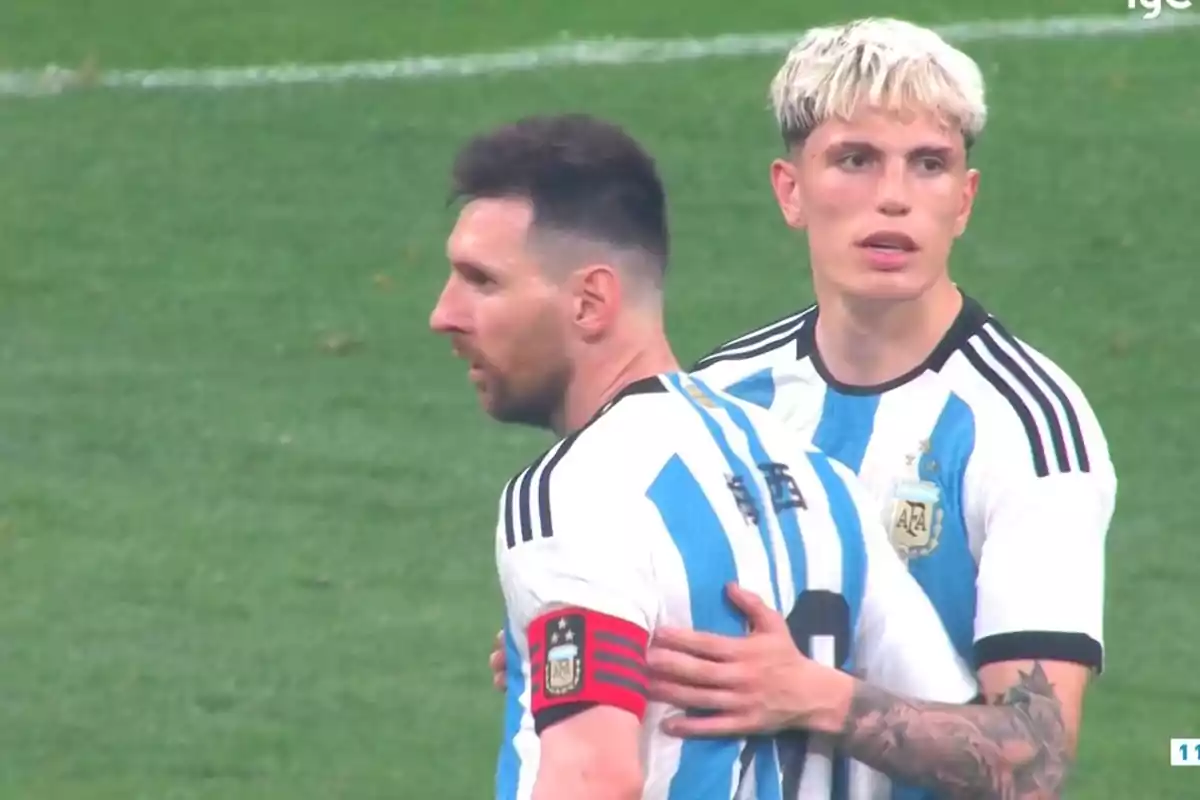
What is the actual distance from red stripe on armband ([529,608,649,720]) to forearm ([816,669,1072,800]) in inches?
15.0

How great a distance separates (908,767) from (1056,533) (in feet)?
1.53

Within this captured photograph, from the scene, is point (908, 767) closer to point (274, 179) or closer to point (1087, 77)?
point (274, 179)

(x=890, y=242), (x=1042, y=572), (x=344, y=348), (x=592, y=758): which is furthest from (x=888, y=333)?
(x=344, y=348)

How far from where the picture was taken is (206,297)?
12742 mm

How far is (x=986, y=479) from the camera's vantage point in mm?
3822

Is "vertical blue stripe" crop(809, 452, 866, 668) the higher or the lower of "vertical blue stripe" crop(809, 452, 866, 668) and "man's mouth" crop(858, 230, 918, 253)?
the lower

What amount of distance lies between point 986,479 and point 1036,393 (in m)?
0.17

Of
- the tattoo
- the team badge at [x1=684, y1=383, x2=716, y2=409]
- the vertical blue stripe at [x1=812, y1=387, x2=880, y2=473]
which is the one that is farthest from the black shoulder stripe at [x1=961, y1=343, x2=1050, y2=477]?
the team badge at [x1=684, y1=383, x2=716, y2=409]

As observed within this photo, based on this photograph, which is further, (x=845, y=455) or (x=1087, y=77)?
(x=1087, y=77)

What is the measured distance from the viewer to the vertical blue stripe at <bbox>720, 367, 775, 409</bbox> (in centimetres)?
420

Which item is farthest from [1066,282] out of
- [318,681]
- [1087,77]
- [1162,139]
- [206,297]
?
[318,681]

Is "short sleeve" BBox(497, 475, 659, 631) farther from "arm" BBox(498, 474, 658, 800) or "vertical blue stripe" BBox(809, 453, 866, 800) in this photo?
"vertical blue stripe" BBox(809, 453, 866, 800)

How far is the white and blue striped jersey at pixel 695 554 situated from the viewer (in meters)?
3.12

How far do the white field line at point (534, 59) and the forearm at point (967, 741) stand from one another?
12.1m
